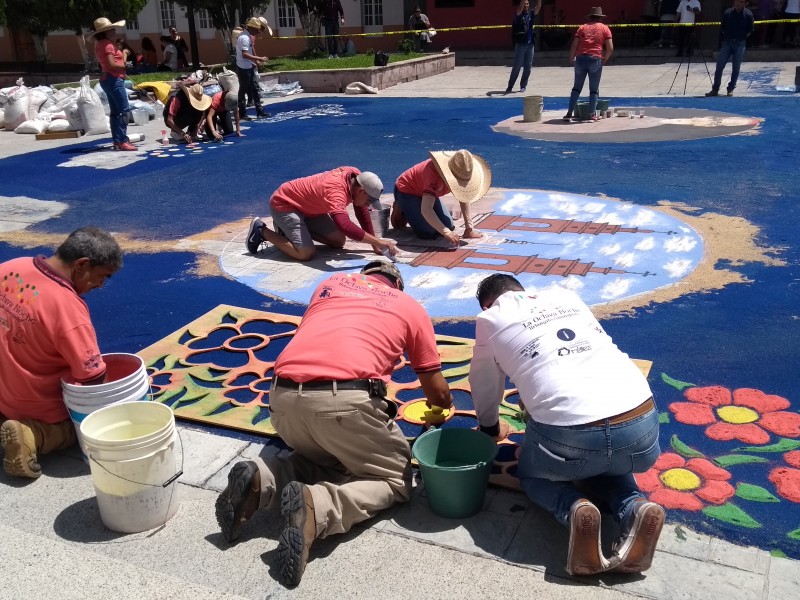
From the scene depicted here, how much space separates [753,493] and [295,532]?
200 centimetres

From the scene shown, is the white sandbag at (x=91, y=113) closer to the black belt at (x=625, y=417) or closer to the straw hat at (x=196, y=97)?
the straw hat at (x=196, y=97)

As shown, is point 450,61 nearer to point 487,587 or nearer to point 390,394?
point 390,394

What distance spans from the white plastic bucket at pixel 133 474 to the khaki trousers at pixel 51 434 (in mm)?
491

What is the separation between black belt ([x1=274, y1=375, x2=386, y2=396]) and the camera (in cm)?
305

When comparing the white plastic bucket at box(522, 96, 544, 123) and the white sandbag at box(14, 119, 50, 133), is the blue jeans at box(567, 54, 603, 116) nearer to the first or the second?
the white plastic bucket at box(522, 96, 544, 123)

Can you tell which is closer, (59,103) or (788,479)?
(788,479)

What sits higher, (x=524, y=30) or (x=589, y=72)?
(x=524, y=30)

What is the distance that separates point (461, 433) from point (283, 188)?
3873 mm

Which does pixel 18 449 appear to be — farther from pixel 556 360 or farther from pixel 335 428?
pixel 556 360

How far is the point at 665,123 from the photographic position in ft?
42.3

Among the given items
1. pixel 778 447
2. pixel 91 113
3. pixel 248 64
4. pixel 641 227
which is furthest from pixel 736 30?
pixel 778 447

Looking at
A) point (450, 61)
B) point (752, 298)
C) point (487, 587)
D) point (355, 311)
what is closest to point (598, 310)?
point (752, 298)

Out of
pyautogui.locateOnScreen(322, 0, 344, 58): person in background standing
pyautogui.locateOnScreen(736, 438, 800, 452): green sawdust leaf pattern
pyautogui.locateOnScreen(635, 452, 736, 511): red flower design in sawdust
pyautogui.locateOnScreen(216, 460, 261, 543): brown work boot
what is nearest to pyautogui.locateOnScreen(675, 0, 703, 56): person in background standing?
pyautogui.locateOnScreen(322, 0, 344, 58): person in background standing

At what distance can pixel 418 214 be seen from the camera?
700 centimetres
